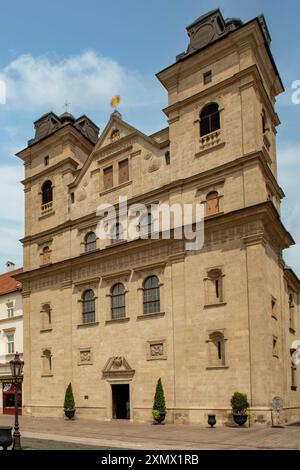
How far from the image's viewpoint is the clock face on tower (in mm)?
33625

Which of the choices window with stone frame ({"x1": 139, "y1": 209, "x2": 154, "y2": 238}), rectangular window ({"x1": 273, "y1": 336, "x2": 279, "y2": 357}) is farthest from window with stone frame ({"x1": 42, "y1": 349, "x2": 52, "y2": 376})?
rectangular window ({"x1": 273, "y1": 336, "x2": 279, "y2": 357})

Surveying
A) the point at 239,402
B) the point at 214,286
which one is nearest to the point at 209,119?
the point at 214,286

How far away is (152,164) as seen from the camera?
34.7 m

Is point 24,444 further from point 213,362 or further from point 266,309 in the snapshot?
point 266,309

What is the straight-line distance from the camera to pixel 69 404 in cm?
3484

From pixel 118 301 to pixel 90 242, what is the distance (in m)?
5.22

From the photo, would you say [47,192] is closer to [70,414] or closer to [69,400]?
[69,400]

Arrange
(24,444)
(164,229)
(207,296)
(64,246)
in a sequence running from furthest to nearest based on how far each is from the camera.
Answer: (64,246), (164,229), (207,296), (24,444)

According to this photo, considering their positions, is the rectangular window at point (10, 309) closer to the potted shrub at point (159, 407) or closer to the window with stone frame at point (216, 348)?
the potted shrub at point (159, 407)

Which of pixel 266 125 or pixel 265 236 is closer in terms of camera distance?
pixel 265 236

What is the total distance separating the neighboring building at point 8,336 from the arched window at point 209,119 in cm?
2010

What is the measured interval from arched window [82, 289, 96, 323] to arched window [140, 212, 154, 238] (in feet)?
19.9
